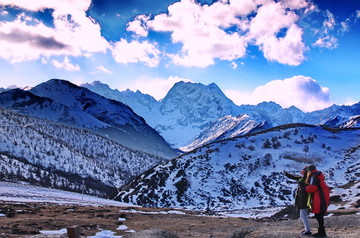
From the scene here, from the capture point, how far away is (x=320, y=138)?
298 ft

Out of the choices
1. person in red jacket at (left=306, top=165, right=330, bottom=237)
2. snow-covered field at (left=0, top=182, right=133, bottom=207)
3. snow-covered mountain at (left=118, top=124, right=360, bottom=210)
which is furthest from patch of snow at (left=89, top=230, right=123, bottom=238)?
snow-covered mountain at (left=118, top=124, right=360, bottom=210)

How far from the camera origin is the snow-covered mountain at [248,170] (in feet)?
232

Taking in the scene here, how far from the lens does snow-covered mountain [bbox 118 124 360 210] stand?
70.7 metres

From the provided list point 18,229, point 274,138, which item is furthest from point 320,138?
point 18,229

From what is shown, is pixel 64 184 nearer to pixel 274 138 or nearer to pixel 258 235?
pixel 274 138

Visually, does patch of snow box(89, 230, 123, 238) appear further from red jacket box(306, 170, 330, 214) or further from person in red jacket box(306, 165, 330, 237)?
red jacket box(306, 170, 330, 214)

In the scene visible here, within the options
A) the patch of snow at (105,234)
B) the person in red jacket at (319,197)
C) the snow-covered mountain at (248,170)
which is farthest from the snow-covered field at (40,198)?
the person in red jacket at (319,197)

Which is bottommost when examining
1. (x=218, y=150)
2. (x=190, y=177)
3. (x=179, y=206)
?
(x=179, y=206)

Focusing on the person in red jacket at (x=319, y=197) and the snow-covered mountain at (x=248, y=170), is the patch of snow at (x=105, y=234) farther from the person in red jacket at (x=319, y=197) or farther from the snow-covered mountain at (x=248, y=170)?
the snow-covered mountain at (x=248, y=170)

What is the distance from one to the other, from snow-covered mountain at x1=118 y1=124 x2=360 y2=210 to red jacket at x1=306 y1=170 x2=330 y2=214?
186 feet

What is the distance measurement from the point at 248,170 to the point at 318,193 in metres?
69.1

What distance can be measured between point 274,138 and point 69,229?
8399 cm

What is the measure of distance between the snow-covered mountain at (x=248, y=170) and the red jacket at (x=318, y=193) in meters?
56.8

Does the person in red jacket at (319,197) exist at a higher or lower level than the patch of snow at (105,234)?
higher
